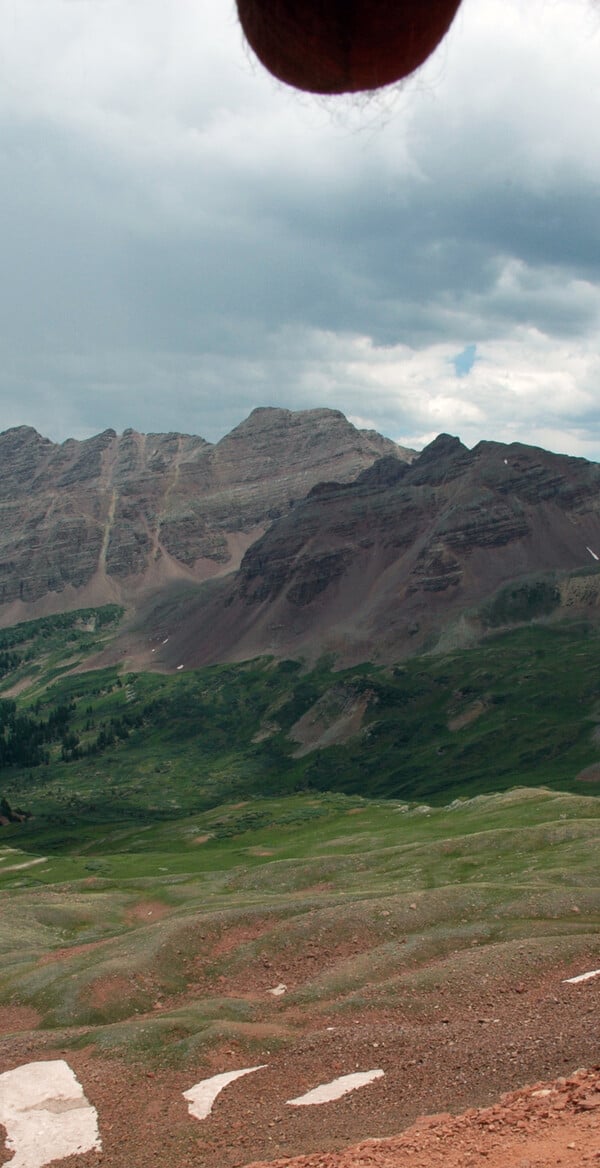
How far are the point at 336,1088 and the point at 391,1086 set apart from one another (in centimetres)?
195

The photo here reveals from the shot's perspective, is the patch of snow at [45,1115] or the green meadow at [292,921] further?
A: the green meadow at [292,921]

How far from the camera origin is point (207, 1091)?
2550 cm

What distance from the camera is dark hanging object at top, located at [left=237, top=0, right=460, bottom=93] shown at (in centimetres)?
430

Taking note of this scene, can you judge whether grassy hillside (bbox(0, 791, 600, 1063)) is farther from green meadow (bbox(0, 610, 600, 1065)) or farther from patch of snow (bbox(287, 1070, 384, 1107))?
patch of snow (bbox(287, 1070, 384, 1107))

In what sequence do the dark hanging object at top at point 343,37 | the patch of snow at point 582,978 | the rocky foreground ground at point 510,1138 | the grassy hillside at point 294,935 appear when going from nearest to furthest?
the dark hanging object at top at point 343,37 < the rocky foreground ground at point 510,1138 < the patch of snow at point 582,978 < the grassy hillside at point 294,935

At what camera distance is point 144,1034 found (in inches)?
1228

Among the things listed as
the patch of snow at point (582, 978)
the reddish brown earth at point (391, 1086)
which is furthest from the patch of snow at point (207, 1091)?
the patch of snow at point (582, 978)

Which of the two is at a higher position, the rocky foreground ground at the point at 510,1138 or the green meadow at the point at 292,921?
the rocky foreground ground at the point at 510,1138

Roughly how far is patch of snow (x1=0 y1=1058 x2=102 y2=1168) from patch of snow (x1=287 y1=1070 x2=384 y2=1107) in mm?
5697

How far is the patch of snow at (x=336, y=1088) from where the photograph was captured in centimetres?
2270

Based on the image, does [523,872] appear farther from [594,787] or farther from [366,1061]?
[594,787]

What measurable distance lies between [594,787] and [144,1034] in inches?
4581

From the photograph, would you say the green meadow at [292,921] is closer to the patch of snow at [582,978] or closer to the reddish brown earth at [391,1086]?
the reddish brown earth at [391,1086]

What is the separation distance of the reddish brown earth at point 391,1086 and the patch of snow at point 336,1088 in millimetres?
389
